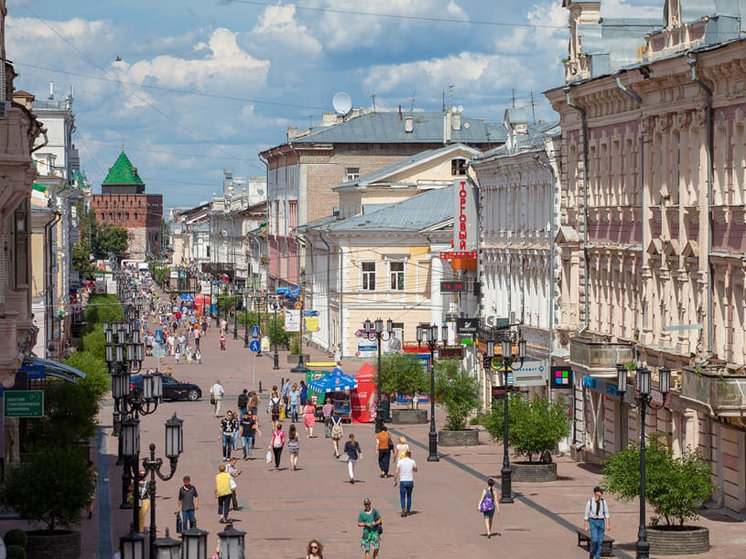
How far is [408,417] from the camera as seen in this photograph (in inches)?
2207

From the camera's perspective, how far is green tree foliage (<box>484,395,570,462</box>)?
38969 mm

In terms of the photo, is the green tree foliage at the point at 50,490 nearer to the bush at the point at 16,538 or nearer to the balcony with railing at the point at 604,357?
the bush at the point at 16,538

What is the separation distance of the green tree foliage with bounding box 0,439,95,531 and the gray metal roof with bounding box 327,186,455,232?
169ft

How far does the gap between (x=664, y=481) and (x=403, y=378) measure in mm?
28015

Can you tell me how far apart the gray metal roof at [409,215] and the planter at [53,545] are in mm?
51570

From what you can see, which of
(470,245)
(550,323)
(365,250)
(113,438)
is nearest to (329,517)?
(550,323)

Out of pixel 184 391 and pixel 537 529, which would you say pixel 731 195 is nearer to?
pixel 537 529

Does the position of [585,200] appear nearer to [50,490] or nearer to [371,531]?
[371,531]

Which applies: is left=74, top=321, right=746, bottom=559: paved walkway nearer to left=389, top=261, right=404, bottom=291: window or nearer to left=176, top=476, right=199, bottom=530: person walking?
left=176, top=476, right=199, bottom=530: person walking

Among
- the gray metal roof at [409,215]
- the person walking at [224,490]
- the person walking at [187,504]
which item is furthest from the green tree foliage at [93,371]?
the gray metal roof at [409,215]

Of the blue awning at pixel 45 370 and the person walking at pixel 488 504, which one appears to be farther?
the blue awning at pixel 45 370

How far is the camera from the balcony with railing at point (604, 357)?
4028 centimetres

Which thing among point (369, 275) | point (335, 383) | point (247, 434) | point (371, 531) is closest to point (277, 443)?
point (247, 434)

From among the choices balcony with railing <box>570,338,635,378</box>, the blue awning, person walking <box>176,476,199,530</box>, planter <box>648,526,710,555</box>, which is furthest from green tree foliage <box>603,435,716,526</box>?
the blue awning
